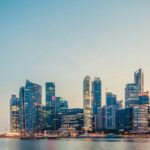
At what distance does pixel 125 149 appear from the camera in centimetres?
14275

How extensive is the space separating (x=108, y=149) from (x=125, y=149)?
615 cm

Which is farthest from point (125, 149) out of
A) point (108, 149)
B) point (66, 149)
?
point (66, 149)

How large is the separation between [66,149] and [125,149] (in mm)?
21476

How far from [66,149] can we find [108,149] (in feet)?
50.4

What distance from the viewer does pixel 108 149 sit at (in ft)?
475

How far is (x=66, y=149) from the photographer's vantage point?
148375 mm

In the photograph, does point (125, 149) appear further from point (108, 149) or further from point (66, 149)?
point (66, 149)
